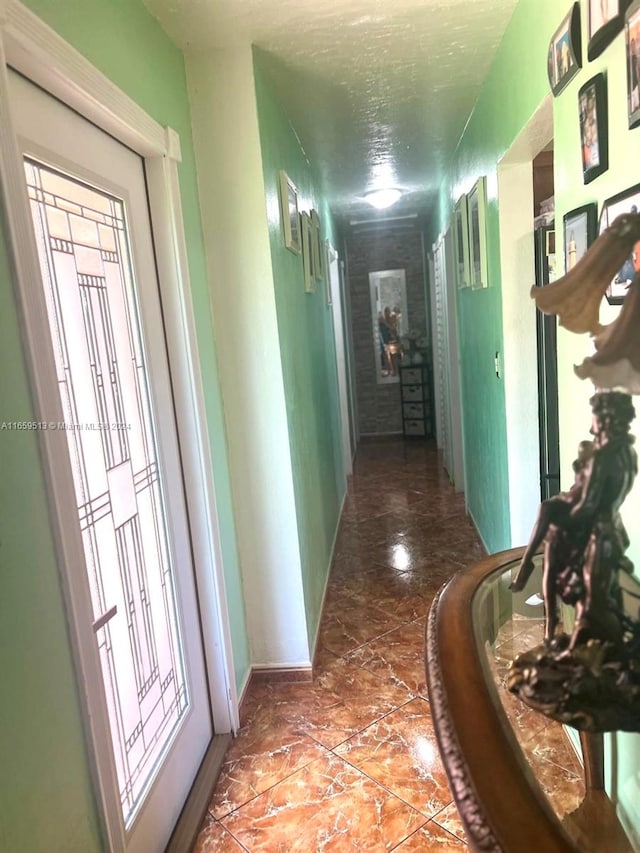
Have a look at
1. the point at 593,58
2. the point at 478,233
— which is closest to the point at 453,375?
the point at 478,233

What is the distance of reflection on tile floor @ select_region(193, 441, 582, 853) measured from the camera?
1.67 m

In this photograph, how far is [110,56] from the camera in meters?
1.52

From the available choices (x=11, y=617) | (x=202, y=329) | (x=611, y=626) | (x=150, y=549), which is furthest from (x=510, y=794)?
(x=202, y=329)

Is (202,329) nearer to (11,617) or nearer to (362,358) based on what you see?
(11,617)

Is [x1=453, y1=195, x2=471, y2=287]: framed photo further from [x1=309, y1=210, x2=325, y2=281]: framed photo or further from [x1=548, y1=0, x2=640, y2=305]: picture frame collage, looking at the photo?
[x1=548, y1=0, x2=640, y2=305]: picture frame collage

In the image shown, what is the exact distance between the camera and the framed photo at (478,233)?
2736 millimetres

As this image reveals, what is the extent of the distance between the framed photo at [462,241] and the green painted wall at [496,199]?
0.30 ft

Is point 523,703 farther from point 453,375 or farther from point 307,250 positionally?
point 453,375

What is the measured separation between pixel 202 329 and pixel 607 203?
1332 millimetres

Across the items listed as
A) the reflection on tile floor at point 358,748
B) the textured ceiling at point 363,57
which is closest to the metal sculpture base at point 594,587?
the reflection on tile floor at point 358,748

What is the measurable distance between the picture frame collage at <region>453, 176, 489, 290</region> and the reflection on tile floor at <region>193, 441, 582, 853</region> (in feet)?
5.30

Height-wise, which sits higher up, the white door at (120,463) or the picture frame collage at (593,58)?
the picture frame collage at (593,58)

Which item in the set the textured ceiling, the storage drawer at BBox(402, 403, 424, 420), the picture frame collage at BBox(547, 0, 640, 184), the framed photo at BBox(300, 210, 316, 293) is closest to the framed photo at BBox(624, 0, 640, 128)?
the picture frame collage at BBox(547, 0, 640, 184)

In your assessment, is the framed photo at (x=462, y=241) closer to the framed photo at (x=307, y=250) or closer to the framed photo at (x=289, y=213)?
the framed photo at (x=307, y=250)
